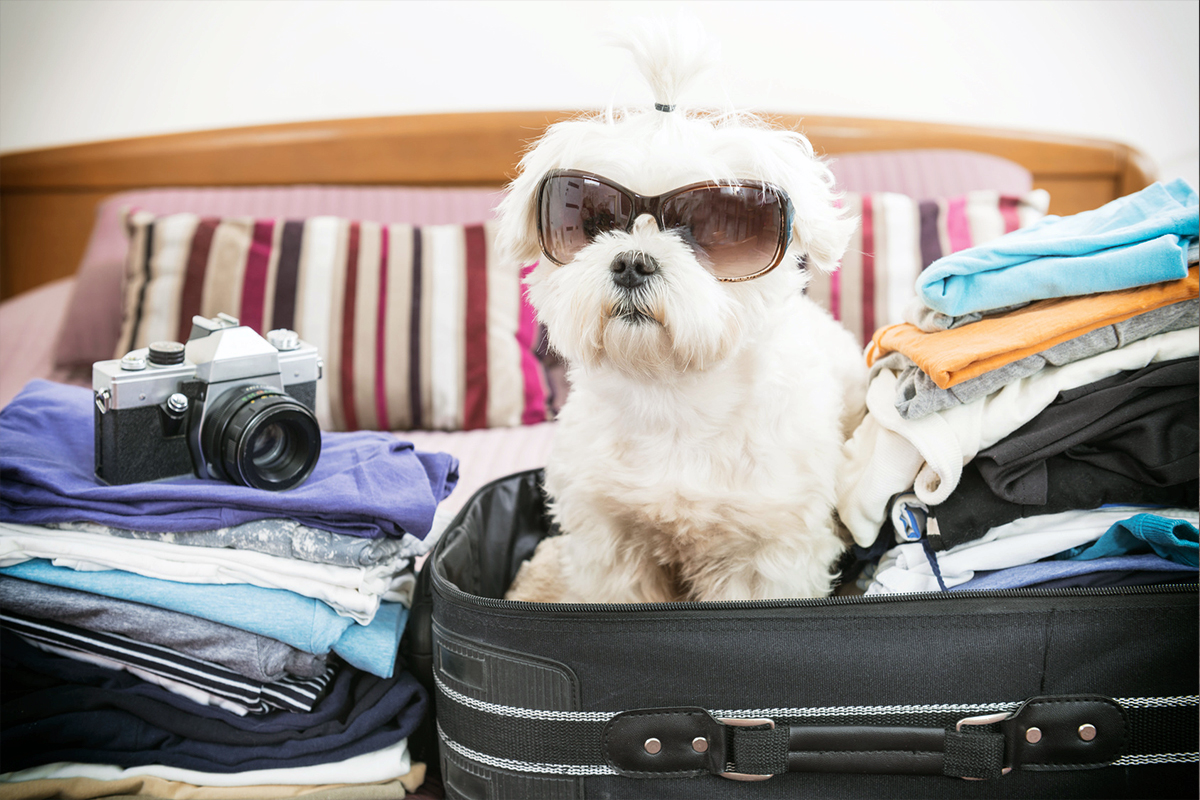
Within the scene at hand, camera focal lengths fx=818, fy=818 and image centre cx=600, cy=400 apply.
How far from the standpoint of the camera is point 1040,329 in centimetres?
69

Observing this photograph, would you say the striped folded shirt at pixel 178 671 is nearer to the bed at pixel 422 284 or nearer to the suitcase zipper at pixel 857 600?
the suitcase zipper at pixel 857 600

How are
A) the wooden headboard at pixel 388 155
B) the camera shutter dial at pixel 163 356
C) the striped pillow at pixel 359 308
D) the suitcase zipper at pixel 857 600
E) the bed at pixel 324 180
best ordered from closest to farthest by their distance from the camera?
Result: 1. the suitcase zipper at pixel 857 600
2. the camera shutter dial at pixel 163 356
3. the striped pillow at pixel 359 308
4. the bed at pixel 324 180
5. the wooden headboard at pixel 388 155

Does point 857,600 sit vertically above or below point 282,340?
below

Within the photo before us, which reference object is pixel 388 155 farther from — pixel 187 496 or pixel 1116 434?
pixel 1116 434

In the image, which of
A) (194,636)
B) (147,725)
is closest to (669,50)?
(194,636)

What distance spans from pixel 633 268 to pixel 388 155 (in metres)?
1.28

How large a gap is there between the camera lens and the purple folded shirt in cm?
2

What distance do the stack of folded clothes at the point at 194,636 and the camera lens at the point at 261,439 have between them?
2 centimetres

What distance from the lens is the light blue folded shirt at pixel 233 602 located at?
69 cm

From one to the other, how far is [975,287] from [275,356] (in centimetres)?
65

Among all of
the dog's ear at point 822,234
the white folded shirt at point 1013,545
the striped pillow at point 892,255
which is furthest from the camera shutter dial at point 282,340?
the striped pillow at point 892,255

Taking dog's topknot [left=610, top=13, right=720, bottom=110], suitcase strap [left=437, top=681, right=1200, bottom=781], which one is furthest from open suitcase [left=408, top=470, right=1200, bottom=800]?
dog's topknot [left=610, top=13, right=720, bottom=110]

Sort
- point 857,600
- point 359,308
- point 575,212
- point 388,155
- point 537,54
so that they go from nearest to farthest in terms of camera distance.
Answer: point 857,600 < point 575,212 < point 537,54 < point 359,308 < point 388,155

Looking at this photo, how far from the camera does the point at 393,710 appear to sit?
741 millimetres
